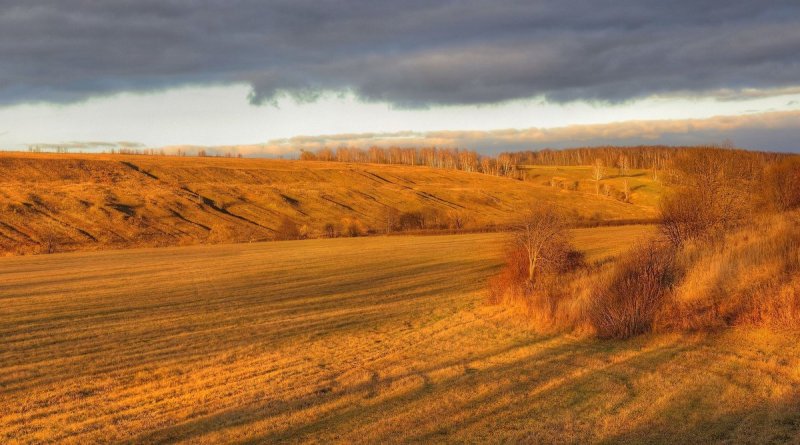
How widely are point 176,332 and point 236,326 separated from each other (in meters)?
2.38

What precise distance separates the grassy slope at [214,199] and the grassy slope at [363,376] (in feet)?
157

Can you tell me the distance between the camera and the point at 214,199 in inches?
3981

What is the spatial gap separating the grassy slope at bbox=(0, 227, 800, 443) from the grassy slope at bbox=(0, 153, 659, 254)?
157 ft

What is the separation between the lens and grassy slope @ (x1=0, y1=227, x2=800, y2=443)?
41.8 feet

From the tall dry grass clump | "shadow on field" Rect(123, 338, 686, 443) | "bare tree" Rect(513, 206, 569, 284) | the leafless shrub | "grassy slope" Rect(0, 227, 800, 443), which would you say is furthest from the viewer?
"bare tree" Rect(513, 206, 569, 284)

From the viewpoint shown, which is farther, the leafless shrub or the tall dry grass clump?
the leafless shrub

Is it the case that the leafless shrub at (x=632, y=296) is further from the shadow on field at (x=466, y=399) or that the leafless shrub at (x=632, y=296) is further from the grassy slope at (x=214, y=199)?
the grassy slope at (x=214, y=199)

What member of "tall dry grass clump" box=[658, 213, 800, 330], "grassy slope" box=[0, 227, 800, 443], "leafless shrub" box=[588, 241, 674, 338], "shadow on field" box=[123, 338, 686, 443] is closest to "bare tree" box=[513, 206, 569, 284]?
"grassy slope" box=[0, 227, 800, 443]

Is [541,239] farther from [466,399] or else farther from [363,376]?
[466,399]

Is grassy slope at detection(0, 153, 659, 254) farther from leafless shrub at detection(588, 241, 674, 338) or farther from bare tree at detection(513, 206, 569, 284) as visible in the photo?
A: leafless shrub at detection(588, 241, 674, 338)

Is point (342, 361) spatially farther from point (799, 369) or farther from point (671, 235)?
point (671, 235)

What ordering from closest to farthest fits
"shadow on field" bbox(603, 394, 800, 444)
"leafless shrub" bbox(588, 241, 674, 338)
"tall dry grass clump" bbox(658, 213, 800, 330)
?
"shadow on field" bbox(603, 394, 800, 444)
"tall dry grass clump" bbox(658, 213, 800, 330)
"leafless shrub" bbox(588, 241, 674, 338)

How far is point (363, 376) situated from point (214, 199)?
3504 inches

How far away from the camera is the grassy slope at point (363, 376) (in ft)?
41.8
